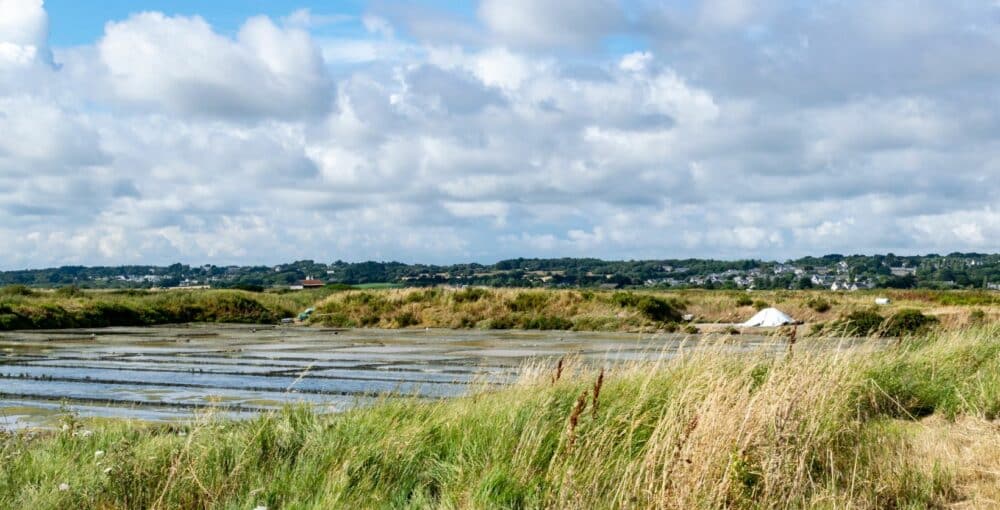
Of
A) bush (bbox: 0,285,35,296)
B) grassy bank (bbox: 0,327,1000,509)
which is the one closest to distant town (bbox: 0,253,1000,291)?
bush (bbox: 0,285,35,296)

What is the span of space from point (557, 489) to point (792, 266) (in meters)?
159

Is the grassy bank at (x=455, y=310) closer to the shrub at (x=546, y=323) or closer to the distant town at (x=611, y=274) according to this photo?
the shrub at (x=546, y=323)

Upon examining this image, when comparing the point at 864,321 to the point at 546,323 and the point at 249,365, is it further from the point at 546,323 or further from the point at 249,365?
the point at 249,365

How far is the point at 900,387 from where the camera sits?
1274 centimetres

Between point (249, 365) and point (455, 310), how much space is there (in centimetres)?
2355

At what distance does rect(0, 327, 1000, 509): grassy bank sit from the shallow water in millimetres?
1176

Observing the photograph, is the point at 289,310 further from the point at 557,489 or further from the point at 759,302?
the point at 557,489

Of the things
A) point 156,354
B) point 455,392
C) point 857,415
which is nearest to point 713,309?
point 156,354

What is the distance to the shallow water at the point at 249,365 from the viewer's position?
1505 cm

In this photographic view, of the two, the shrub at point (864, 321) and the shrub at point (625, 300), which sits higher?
the shrub at point (625, 300)

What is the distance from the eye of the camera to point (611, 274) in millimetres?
147000

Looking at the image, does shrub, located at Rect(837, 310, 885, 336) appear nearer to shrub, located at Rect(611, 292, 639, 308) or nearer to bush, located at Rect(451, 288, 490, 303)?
shrub, located at Rect(611, 292, 639, 308)

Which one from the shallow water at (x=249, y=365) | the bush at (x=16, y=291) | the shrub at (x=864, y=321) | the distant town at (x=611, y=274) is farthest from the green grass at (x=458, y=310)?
the distant town at (x=611, y=274)

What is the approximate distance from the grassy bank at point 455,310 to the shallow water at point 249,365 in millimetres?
3336
